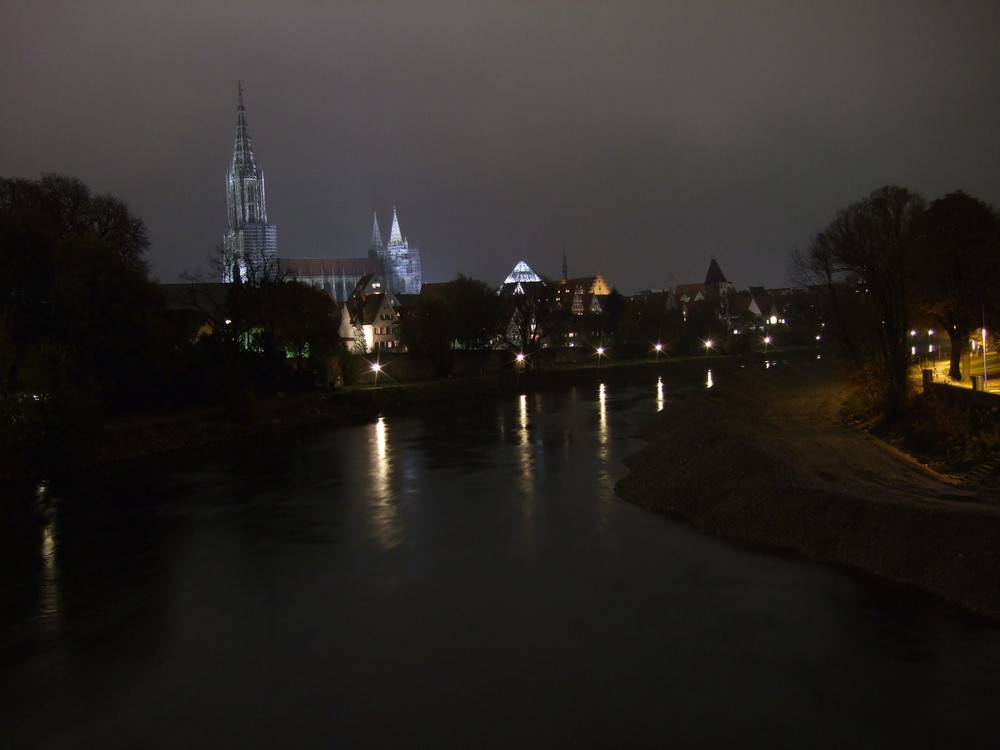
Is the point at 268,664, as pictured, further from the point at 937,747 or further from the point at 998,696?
the point at 998,696

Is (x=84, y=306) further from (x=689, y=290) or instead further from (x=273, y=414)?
(x=689, y=290)

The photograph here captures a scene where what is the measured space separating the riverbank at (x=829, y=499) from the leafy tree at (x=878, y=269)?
2.98 meters

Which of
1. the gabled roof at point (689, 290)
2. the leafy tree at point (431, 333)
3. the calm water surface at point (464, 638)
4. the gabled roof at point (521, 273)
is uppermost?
the gabled roof at point (521, 273)

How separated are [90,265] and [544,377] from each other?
3743cm

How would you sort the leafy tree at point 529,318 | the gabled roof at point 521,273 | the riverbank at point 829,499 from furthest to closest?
the gabled roof at point 521,273 < the leafy tree at point 529,318 < the riverbank at point 829,499

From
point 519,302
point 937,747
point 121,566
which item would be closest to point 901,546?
point 937,747

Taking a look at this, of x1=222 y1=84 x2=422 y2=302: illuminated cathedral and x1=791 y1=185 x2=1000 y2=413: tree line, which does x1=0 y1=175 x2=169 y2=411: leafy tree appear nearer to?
x1=791 y1=185 x2=1000 y2=413: tree line

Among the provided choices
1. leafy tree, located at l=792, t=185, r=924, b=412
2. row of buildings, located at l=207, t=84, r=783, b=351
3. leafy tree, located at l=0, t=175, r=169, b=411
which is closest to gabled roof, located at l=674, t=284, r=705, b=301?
row of buildings, located at l=207, t=84, r=783, b=351

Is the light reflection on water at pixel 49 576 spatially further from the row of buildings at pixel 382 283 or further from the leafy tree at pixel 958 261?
the row of buildings at pixel 382 283

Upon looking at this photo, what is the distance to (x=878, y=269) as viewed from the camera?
29.8 metres

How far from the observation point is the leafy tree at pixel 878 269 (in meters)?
28.1

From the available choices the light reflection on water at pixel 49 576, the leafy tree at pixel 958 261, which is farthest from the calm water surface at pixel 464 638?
the leafy tree at pixel 958 261

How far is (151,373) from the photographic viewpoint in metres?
38.1

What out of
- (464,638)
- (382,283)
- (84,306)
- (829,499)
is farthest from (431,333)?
(382,283)
